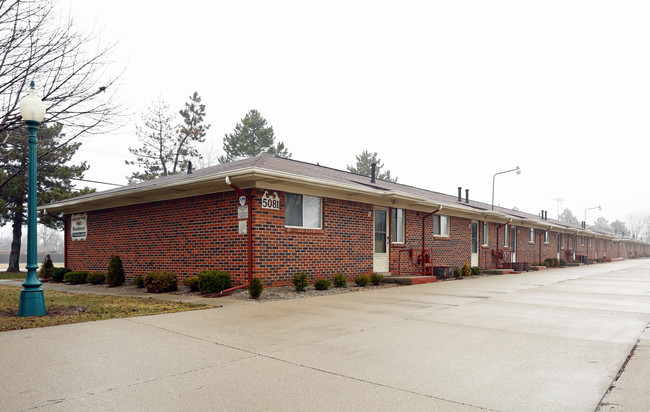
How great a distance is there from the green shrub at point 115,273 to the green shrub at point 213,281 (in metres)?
4.56

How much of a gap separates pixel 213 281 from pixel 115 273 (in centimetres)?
507

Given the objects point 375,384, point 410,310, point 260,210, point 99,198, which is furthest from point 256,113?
point 375,384

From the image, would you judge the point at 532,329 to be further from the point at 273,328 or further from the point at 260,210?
the point at 260,210

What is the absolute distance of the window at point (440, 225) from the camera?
18828 mm

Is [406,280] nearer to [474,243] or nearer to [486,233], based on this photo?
[474,243]

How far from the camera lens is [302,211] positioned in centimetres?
1229

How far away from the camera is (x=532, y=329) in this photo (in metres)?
6.52

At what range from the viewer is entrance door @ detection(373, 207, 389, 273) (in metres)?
15.2

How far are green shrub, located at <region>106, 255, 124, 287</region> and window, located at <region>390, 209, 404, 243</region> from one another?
9.10 meters

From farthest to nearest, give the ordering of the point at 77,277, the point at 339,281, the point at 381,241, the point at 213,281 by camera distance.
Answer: the point at 381,241 < the point at 77,277 < the point at 339,281 < the point at 213,281

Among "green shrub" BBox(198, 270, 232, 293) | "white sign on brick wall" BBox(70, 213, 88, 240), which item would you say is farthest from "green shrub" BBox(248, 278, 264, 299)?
"white sign on brick wall" BBox(70, 213, 88, 240)

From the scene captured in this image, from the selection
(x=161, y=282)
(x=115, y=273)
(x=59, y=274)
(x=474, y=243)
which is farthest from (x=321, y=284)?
(x=474, y=243)

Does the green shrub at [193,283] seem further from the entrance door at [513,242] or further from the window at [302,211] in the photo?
the entrance door at [513,242]

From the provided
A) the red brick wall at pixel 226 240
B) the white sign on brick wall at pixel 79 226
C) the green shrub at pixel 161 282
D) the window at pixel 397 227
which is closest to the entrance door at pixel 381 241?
the window at pixel 397 227
